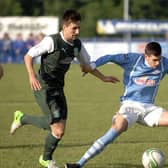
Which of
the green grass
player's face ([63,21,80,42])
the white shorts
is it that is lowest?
the green grass

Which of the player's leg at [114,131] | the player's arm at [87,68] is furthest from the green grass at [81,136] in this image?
the player's arm at [87,68]

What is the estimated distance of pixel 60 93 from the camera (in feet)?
27.0

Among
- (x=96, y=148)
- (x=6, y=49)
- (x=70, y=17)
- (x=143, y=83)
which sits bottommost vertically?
(x=6, y=49)

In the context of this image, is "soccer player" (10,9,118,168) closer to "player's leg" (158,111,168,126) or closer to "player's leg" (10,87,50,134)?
"player's leg" (10,87,50,134)

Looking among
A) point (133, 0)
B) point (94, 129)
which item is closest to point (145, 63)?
point (94, 129)

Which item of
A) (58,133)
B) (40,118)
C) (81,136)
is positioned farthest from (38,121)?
(81,136)

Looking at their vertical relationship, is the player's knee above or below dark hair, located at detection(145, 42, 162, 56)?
below

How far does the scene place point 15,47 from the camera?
3931cm

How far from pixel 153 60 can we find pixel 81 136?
3.16 meters

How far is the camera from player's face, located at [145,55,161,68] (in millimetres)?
7931

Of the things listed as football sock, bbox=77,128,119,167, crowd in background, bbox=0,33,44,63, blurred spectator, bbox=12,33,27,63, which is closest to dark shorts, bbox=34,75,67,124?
football sock, bbox=77,128,119,167

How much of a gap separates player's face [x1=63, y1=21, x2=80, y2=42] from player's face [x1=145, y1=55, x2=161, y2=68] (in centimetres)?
91

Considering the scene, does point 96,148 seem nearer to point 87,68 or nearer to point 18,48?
point 87,68

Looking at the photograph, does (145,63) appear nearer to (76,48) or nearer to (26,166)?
(76,48)
